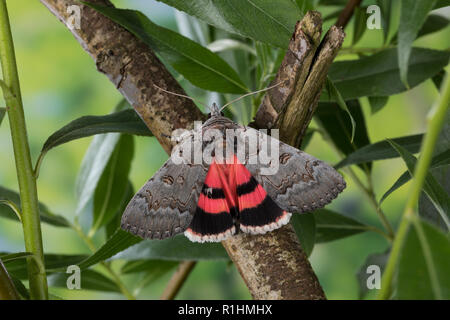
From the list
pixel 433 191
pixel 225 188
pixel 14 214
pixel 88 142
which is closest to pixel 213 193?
pixel 225 188

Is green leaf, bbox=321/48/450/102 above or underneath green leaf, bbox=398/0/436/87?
above

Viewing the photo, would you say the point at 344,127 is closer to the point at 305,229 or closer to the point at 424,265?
the point at 305,229

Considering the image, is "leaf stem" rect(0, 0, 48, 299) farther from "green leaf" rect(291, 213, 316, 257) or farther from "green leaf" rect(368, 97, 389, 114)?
"green leaf" rect(368, 97, 389, 114)

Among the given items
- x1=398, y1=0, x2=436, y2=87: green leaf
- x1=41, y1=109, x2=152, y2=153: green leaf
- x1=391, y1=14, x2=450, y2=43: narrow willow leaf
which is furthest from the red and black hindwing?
x1=391, y1=14, x2=450, y2=43: narrow willow leaf

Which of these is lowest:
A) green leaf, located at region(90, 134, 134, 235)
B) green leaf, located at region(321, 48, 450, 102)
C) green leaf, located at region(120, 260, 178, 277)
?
green leaf, located at region(120, 260, 178, 277)

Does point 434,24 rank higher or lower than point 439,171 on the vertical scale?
higher

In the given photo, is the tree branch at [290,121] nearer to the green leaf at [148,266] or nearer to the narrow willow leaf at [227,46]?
the narrow willow leaf at [227,46]

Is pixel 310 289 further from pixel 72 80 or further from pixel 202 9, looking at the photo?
pixel 72 80
